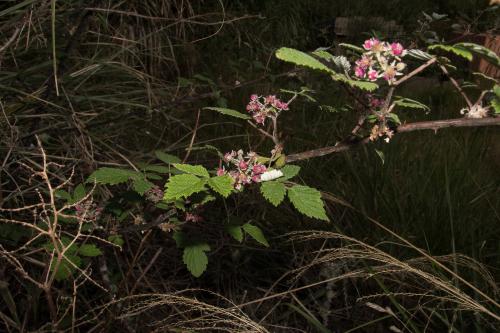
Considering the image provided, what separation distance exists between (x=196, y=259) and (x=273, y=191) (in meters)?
0.30

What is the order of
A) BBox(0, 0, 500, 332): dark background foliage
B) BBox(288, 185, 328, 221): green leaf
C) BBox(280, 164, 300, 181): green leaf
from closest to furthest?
BBox(288, 185, 328, 221): green leaf, BBox(280, 164, 300, 181): green leaf, BBox(0, 0, 500, 332): dark background foliage

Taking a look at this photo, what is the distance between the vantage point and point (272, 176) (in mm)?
922

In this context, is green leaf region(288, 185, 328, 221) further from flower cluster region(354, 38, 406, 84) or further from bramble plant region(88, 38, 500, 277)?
flower cluster region(354, 38, 406, 84)

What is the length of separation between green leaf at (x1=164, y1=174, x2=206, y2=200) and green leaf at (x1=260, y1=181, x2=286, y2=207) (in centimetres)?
11

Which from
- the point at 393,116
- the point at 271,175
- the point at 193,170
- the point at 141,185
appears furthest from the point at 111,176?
the point at 393,116

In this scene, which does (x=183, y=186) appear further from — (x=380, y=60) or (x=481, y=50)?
(x=481, y=50)

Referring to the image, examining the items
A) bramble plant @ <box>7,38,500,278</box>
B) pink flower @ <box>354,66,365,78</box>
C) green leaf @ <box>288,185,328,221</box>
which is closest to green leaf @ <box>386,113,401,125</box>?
bramble plant @ <box>7,38,500,278</box>

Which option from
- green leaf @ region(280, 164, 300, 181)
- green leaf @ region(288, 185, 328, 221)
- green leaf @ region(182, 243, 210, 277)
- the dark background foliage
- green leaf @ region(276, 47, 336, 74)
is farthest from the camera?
the dark background foliage

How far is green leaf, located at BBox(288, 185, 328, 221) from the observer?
0.86m

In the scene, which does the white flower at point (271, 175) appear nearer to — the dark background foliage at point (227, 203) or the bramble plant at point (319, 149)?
the bramble plant at point (319, 149)

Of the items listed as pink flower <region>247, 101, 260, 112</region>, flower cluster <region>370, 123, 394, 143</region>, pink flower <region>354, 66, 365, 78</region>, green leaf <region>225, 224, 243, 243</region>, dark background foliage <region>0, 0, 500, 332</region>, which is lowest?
dark background foliage <region>0, 0, 500, 332</region>

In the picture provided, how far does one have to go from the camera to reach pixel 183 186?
83cm

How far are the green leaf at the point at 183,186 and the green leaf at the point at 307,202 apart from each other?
165 millimetres

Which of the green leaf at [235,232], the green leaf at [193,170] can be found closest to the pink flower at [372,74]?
the green leaf at [193,170]
